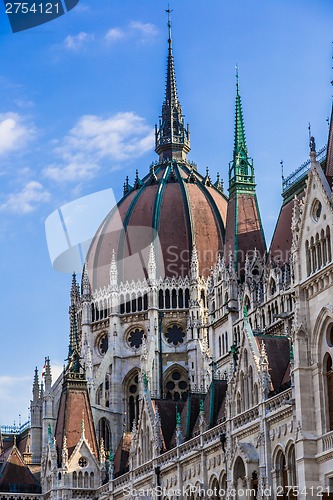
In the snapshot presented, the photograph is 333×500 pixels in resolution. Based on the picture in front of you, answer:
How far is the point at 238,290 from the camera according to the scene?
80.3 m

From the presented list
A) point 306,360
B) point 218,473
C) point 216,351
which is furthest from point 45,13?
point 216,351

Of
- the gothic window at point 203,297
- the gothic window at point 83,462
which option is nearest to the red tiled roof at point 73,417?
the gothic window at point 83,462

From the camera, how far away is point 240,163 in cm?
8556

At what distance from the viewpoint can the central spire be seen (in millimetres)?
108562

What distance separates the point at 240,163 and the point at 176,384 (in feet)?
70.1

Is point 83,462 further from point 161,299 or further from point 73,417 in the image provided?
point 161,299

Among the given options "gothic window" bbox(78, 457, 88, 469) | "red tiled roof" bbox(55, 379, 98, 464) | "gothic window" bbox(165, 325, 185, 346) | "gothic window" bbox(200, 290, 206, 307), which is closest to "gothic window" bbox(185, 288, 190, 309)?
"gothic window" bbox(200, 290, 206, 307)

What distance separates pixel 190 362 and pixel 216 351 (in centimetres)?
1232

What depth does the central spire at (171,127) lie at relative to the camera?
109 metres

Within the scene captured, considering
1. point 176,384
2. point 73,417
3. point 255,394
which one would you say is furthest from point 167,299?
point 255,394

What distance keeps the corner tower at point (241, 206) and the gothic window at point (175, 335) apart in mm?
13793

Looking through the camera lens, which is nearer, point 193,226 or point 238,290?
point 238,290

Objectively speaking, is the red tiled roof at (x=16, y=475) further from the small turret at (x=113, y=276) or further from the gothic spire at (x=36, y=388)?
the small turret at (x=113, y=276)

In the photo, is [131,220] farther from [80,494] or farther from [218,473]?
[218,473]
